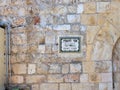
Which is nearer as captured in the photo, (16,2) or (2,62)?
(2,62)

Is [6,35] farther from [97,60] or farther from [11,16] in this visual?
[97,60]

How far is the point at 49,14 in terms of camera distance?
17.3 feet

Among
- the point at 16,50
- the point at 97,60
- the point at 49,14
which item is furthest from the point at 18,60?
the point at 97,60

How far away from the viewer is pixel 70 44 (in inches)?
203

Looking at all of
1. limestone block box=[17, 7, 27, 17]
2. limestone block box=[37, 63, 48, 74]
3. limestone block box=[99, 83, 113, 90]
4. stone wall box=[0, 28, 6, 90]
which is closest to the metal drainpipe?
stone wall box=[0, 28, 6, 90]

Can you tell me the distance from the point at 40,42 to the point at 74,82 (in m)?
0.84

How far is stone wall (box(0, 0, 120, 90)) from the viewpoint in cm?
511

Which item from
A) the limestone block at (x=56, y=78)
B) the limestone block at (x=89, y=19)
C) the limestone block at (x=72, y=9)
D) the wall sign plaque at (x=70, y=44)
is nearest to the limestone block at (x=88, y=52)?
the wall sign plaque at (x=70, y=44)

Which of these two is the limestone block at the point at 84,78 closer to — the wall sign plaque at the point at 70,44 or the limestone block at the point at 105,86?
the limestone block at the point at 105,86

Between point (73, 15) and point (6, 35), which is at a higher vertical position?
point (73, 15)

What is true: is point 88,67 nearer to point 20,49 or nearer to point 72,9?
point 72,9

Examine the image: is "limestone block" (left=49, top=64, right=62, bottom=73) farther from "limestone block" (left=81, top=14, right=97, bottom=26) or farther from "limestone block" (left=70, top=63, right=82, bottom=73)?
"limestone block" (left=81, top=14, right=97, bottom=26)

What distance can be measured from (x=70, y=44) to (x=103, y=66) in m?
0.63

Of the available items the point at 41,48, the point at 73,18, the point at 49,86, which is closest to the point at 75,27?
the point at 73,18
